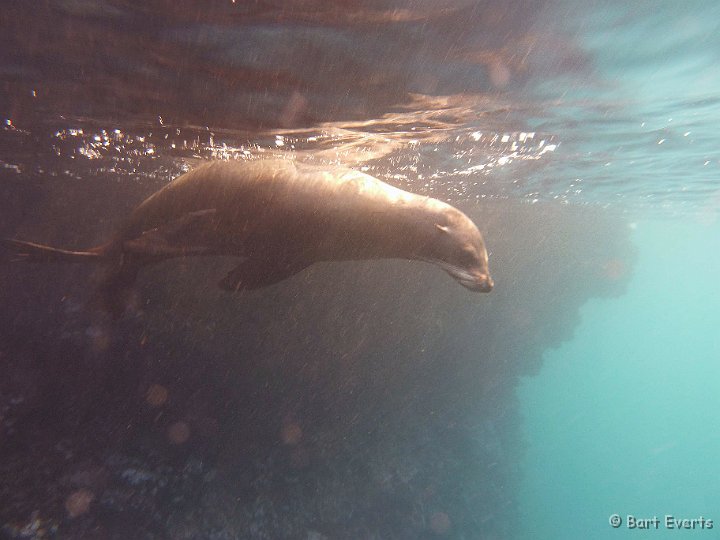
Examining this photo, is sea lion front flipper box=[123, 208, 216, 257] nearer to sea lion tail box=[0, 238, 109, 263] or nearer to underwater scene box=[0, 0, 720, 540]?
underwater scene box=[0, 0, 720, 540]

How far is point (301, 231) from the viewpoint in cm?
496

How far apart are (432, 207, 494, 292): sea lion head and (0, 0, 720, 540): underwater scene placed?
0.02 metres

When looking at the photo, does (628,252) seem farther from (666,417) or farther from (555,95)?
(666,417)

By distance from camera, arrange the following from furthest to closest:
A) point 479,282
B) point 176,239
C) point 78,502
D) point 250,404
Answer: point 250,404, point 78,502, point 176,239, point 479,282

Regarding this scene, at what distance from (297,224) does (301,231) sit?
0.09 meters

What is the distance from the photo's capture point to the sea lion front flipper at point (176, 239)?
209 inches

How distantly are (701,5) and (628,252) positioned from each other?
30.9m

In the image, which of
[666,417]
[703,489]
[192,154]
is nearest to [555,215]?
[192,154]

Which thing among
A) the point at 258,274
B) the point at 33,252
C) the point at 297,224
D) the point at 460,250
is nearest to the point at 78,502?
the point at 33,252

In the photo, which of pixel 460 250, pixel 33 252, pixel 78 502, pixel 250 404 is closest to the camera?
pixel 460 250

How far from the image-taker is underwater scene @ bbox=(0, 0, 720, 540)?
506 cm

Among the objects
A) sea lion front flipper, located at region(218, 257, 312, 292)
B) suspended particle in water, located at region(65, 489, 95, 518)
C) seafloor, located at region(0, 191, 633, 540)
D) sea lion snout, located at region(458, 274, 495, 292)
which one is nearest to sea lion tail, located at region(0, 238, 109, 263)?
sea lion front flipper, located at region(218, 257, 312, 292)

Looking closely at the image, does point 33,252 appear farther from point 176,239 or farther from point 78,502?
point 78,502

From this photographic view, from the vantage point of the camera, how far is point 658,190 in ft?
59.5
